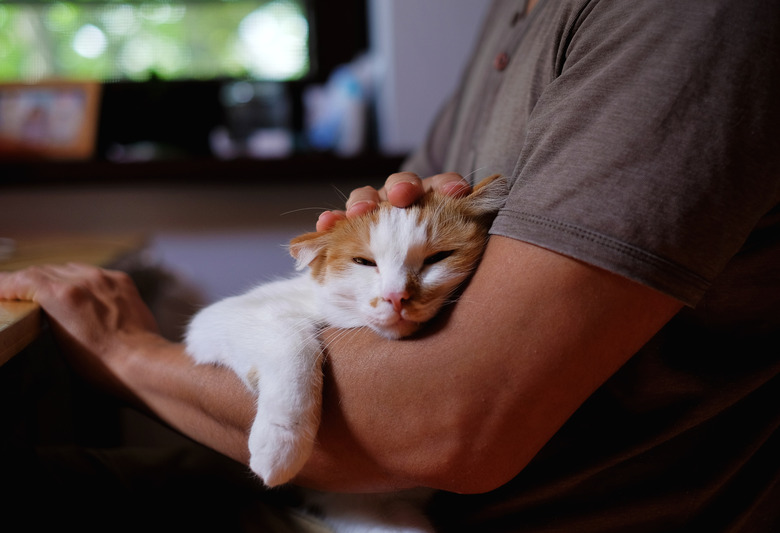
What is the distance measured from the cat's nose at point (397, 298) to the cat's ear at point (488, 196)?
152 mm

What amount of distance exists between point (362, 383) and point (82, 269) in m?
0.63

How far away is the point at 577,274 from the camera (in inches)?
20.8

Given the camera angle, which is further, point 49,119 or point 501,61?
point 49,119

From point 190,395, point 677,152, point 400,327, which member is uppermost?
point 677,152

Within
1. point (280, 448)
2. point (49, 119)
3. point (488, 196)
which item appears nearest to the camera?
point (280, 448)

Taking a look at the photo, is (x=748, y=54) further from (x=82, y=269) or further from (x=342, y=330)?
(x=82, y=269)

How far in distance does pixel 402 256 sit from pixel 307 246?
17 centimetres

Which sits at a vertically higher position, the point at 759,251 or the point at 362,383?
the point at 759,251

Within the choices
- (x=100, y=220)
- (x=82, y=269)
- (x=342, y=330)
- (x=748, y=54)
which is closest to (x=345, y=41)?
(x=100, y=220)

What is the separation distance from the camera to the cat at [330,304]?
0.62 m

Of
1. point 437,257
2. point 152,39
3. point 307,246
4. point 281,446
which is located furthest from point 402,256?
point 152,39

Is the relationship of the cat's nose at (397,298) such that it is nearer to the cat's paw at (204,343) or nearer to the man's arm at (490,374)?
the man's arm at (490,374)

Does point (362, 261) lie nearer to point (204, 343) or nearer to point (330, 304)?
point (330, 304)

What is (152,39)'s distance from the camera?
2.14 m
